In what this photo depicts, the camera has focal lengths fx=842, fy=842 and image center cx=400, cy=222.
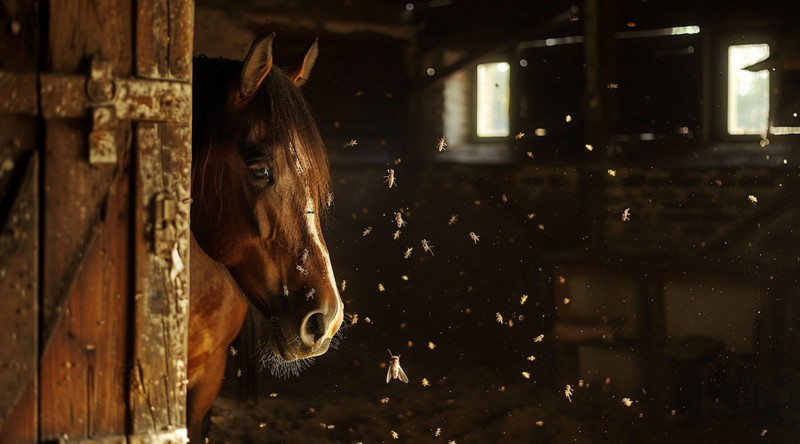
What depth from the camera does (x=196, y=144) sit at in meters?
2.48

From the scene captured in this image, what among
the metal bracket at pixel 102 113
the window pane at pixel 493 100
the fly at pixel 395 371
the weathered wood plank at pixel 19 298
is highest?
the window pane at pixel 493 100

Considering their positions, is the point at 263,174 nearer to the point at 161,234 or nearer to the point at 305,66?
the point at 305,66

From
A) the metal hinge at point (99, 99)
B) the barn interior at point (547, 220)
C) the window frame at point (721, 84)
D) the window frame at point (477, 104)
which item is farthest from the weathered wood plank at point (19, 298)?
the window frame at point (477, 104)

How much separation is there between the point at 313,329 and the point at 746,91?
3.64 meters

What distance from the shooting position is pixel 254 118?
2457 mm

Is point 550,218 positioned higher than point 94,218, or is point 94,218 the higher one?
point 94,218

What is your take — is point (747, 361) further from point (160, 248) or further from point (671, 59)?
point (160, 248)

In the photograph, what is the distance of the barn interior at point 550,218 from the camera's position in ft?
15.6

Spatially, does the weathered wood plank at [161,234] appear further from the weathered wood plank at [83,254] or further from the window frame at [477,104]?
the window frame at [477,104]

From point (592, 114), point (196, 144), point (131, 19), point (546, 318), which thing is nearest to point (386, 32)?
point (592, 114)

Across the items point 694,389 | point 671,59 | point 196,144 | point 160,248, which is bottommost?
point 694,389

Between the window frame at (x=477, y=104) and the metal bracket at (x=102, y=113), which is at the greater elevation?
the window frame at (x=477, y=104)

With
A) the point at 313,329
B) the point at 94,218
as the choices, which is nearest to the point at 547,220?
the point at 313,329

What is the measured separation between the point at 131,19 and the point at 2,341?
687mm
